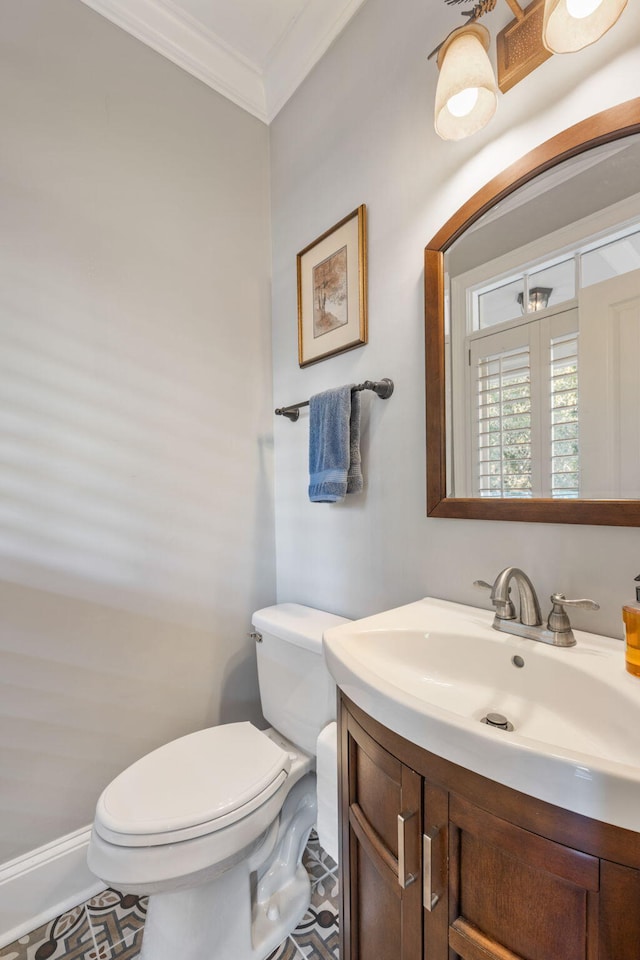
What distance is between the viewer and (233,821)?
94 centimetres

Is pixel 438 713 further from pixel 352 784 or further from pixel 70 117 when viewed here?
pixel 70 117

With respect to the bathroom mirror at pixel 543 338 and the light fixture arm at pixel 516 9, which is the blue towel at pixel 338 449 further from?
the light fixture arm at pixel 516 9

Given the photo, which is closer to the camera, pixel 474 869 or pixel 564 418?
pixel 474 869

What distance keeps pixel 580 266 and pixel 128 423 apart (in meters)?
1.26

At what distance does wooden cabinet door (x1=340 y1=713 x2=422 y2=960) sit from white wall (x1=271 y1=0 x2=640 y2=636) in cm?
46

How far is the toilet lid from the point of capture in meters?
0.90

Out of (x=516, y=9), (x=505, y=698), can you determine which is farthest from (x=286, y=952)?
(x=516, y=9)

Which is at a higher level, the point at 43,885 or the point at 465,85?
the point at 465,85

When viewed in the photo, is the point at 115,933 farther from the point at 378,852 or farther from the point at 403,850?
the point at 403,850

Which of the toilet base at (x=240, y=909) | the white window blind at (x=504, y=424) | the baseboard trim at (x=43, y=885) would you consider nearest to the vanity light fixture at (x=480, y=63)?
the white window blind at (x=504, y=424)

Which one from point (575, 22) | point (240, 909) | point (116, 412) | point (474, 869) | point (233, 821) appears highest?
point (575, 22)

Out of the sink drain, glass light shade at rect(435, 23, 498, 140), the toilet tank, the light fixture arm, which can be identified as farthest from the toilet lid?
the light fixture arm

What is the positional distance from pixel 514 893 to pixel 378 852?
0.85 feet

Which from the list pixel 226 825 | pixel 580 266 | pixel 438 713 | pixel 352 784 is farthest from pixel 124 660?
pixel 580 266
